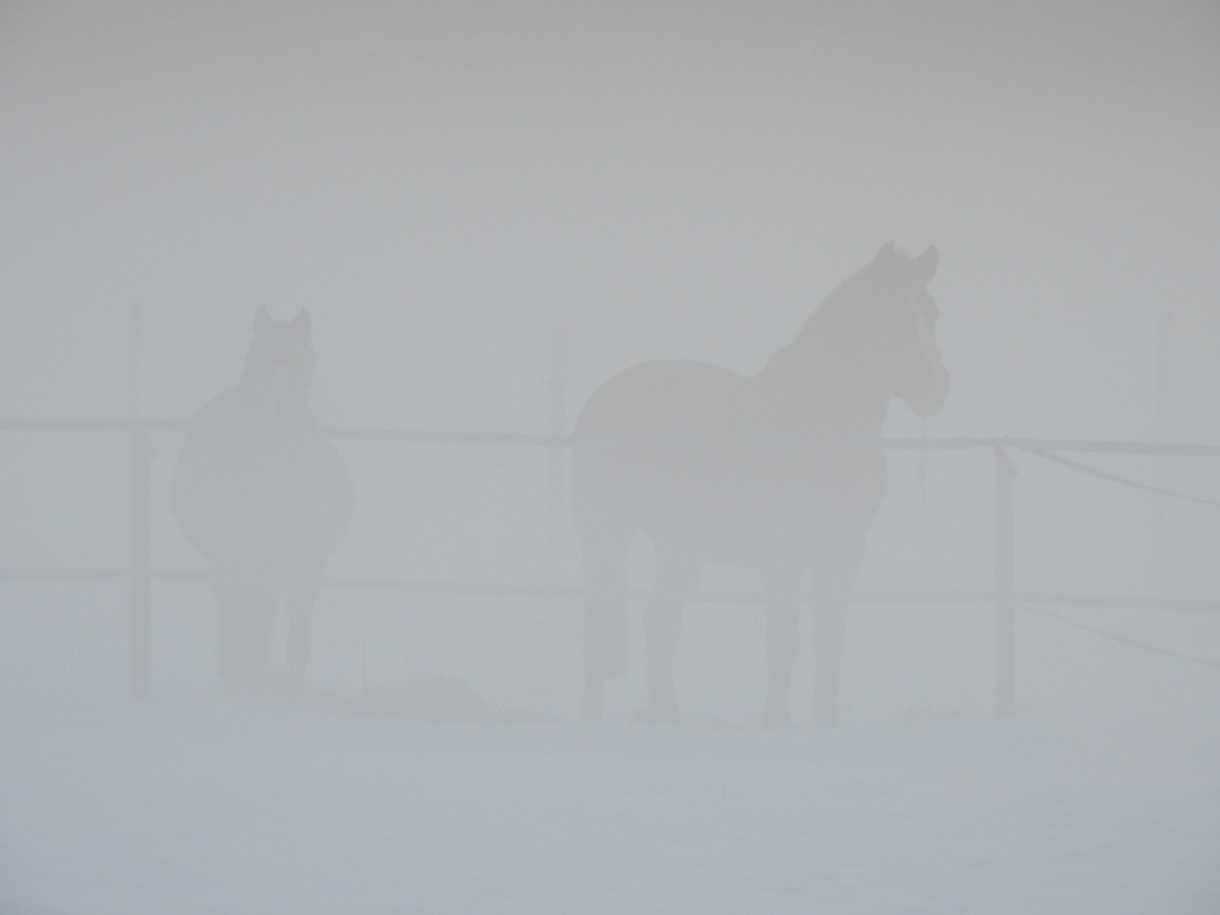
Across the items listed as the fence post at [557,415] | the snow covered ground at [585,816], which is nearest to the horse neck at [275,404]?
the snow covered ground at [585,816]

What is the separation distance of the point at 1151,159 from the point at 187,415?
1388 inches

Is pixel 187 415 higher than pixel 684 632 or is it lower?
higher

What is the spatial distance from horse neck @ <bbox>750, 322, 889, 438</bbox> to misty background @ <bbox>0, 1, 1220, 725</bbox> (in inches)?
44.3

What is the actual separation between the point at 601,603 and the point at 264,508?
1.71m

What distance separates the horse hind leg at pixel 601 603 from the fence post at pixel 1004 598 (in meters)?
1.73

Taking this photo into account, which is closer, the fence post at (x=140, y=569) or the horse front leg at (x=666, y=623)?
the horse front leg at (x=666, y=623)

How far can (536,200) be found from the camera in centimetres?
4781

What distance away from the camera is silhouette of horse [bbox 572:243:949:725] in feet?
18.4

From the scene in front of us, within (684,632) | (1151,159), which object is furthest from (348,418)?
(1151,159)

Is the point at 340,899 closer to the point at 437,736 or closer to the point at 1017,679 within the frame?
the point at 437,736

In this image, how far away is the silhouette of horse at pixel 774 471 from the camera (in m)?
5.61

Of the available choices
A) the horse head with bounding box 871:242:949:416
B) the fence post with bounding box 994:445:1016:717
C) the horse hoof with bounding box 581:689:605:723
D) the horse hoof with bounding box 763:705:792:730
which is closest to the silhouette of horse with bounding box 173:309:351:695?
the horse hoof with bounding box 581:689:605:723

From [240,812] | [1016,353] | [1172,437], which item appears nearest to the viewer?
[240,812]

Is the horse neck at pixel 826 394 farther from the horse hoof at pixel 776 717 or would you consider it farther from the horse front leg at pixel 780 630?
the horse hoof at pixel 776 717
